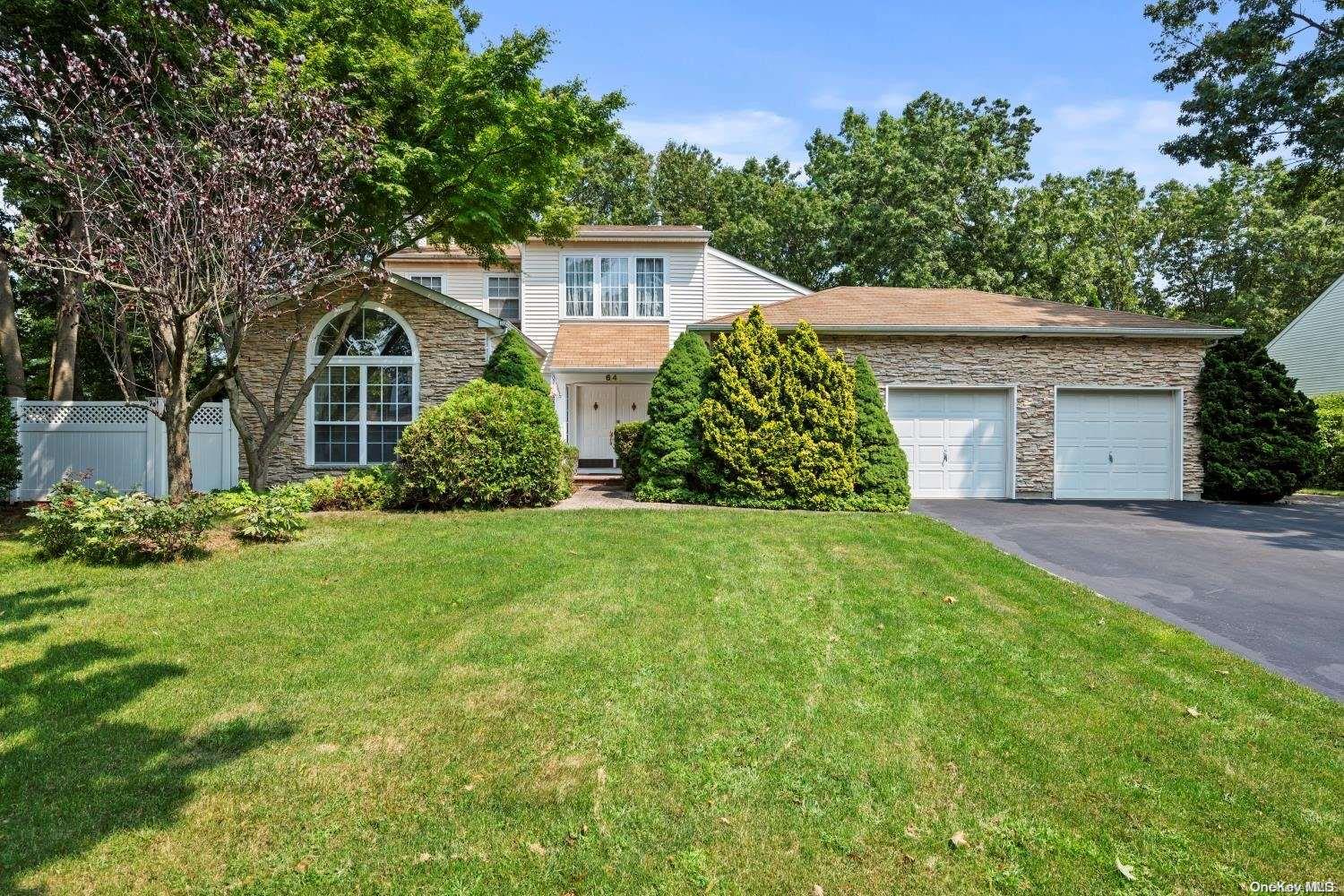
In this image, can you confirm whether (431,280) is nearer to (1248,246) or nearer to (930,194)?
(930,194)

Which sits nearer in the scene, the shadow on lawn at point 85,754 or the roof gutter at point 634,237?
the shadow on lawn at point 85,754

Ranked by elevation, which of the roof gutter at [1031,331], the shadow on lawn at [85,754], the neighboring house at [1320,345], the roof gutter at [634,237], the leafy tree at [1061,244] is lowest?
the shadow on lawn at [85,754]

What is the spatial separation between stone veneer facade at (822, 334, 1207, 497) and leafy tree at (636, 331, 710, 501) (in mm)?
4611

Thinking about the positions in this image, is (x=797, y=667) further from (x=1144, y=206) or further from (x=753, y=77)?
(x=1144, y=206)

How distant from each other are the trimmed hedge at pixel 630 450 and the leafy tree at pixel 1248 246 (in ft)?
88.6

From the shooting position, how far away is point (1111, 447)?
1254cm

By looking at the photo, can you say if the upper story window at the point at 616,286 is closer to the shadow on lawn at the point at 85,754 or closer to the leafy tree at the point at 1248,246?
the shadow on lawn at the point at 85,754

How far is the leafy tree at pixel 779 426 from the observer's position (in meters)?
10.3

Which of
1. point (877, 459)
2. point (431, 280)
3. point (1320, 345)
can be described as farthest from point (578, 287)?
point (1320, 345)

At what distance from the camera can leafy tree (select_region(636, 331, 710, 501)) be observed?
10898mm

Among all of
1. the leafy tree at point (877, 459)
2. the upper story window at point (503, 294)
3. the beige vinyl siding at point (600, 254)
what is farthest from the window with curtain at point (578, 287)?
the leafy tree at point (877, 459)

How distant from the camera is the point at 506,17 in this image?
9.89 meters

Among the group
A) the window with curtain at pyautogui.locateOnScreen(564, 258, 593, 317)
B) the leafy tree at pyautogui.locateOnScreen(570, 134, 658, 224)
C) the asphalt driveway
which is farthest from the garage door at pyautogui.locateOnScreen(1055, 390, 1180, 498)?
the leafy tree at pyautogui.locateOnScreen(570, 134, 658, 224)

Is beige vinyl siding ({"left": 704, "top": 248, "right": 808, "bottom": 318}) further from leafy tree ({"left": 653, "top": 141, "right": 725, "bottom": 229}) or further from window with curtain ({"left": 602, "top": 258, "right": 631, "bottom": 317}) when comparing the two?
leafy tree ({"left": 653, "top": 141, "right": 725, "bottom": 229})
